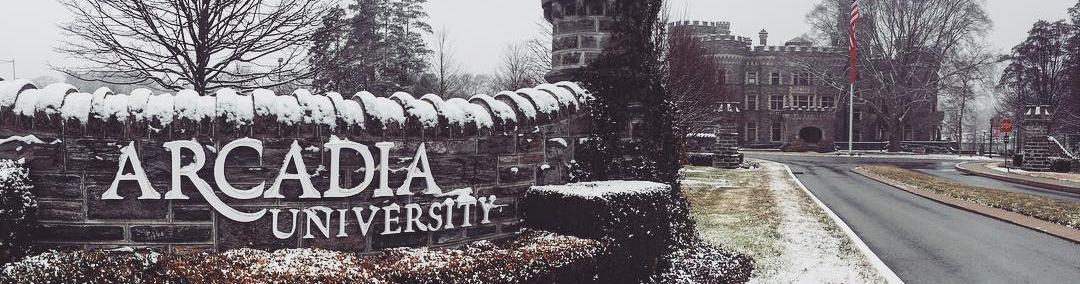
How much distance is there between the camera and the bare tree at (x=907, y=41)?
37750 millimetres

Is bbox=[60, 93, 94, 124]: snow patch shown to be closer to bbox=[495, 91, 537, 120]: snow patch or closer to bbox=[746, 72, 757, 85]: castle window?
bbox=[495, 91, 537, 120]: snow patch

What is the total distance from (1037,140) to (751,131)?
27.9 meters

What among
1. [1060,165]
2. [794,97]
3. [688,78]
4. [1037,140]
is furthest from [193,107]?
[794,97]

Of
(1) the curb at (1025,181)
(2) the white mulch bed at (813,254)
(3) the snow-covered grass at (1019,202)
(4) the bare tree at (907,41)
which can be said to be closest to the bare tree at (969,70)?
(4) the bare tree at (907,41)

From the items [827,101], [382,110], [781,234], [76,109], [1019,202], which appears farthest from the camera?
[827,101]

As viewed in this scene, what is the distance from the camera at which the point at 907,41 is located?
39.2m

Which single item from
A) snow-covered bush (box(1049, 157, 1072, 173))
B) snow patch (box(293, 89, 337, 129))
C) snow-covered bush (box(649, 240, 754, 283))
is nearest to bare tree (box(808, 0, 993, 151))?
snow-covered bush (box(1049, 157, 1072, 173))

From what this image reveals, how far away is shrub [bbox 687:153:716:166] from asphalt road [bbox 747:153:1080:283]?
1114cm

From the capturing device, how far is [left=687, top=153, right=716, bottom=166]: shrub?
24.6 meters

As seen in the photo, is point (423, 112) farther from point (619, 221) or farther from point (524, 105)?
point (619, 221)

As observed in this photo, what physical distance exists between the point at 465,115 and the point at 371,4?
88.5ft

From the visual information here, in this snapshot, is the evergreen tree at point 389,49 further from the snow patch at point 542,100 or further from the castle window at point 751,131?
the castle window at point 751,131

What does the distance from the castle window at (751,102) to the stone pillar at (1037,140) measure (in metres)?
27.2

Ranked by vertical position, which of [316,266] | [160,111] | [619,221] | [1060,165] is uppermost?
[160,111]
